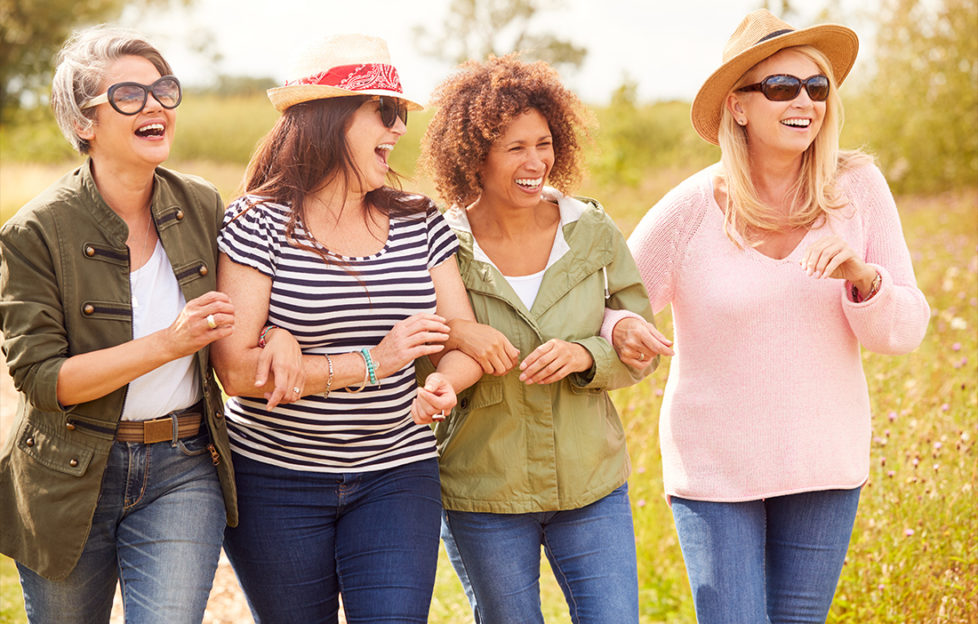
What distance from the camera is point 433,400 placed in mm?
2793

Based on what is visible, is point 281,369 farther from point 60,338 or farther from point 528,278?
point 528,278

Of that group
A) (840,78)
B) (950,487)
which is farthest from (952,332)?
(840,78)

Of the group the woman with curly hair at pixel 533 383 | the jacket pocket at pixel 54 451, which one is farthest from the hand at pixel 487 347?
the jacket pocket at pixel 54 451

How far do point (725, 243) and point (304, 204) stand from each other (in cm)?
137

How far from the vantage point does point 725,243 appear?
323 centimetres

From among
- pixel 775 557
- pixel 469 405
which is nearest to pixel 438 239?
pixel 469 405

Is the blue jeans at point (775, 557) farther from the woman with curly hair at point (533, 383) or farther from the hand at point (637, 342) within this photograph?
the hand at point (637, 342)

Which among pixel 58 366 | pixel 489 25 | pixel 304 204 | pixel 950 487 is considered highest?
pixel 489 25

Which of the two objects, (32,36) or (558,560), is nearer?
(558,560)

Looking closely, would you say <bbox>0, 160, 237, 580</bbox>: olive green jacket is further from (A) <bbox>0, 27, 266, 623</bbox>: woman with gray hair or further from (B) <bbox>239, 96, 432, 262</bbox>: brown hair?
(B) <bbox>239, 96, 432, 262</bbox>: brown hair

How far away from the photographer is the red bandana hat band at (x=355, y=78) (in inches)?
119

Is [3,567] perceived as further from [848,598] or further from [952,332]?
[952,332]

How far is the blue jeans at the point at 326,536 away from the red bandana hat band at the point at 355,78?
1.18m

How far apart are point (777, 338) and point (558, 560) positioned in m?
1.00
